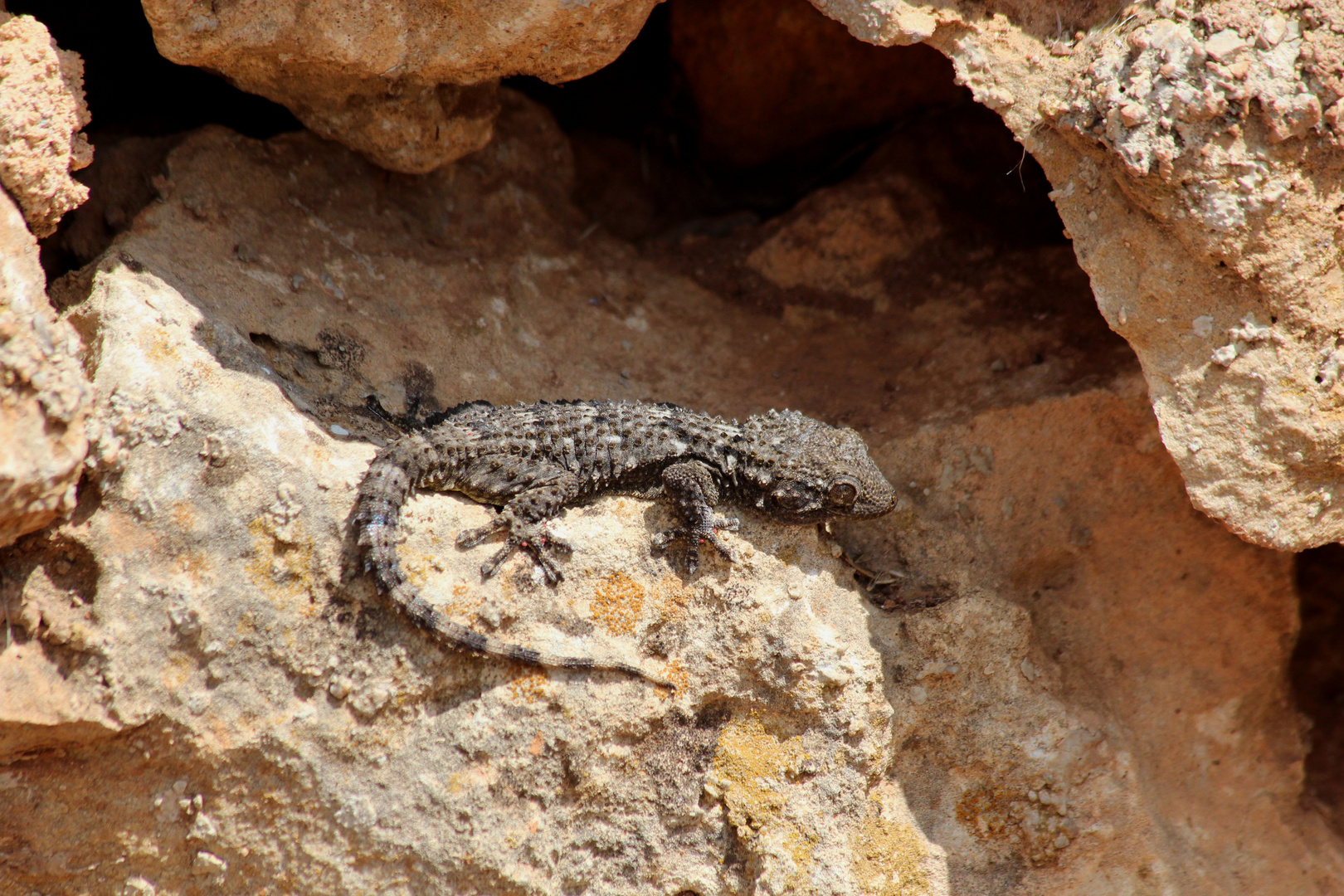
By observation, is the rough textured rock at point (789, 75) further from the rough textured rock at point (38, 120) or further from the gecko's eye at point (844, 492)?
the rough textured rock at point (38, 120)

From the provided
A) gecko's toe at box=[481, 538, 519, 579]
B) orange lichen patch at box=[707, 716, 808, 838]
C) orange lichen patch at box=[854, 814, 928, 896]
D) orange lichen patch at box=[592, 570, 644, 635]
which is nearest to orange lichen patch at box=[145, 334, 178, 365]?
gecko's toe at box=[481, 538, 519, 579]

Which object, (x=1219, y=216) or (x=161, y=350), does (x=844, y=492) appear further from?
(x=161, y=350)

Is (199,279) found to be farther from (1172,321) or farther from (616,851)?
→ (1172,321)

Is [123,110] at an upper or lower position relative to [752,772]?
upper

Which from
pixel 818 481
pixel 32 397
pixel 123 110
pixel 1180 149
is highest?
pixel 1180 149

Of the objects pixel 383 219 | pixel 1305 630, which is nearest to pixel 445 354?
pixel 383 219

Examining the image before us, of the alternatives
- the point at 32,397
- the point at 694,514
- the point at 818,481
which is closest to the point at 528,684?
the point at 694,514
